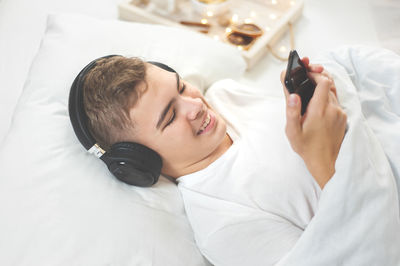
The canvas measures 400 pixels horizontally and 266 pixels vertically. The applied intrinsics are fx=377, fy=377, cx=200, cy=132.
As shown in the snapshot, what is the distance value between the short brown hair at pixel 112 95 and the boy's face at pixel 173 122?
2cm

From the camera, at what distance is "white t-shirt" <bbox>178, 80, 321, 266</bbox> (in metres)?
0.91

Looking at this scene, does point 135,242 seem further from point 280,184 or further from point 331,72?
point 331,72

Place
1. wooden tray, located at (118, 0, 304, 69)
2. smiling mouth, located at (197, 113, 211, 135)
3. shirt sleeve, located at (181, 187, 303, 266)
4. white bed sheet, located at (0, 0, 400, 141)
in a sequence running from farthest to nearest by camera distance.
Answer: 1. wooden tray, located at (118, 0, 304, 69)
2. white bed sheet, located at (0, 0, 400, 141)
3. smiling mouth, located at (197, 113, 211, 135)
4. shirt sleeve, located at (181, 187, 303, 266)

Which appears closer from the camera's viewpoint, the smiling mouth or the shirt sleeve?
the shirt sleeve

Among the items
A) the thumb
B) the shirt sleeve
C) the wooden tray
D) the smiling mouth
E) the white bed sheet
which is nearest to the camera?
the thumb

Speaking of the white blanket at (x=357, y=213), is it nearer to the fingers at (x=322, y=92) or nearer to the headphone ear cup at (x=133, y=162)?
the fingers at (x=322, y=92)

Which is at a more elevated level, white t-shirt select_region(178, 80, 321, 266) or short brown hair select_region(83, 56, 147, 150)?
short brown hair select_region(83, 56, 147, 150)

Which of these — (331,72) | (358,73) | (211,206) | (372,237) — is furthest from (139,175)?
(358,73)

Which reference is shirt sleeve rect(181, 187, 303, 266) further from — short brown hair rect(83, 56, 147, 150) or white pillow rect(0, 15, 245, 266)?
short brown hair rect(83, 56, 147, 150)

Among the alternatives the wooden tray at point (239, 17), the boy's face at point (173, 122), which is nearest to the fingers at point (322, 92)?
the boy's face at point (173, 122)

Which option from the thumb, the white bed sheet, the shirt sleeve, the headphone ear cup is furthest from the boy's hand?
the white bed sheet

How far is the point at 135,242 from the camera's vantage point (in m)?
0.89

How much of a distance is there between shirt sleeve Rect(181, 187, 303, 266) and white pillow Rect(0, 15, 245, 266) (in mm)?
56

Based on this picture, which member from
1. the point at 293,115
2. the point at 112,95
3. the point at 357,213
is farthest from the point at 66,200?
the point at 357,213
